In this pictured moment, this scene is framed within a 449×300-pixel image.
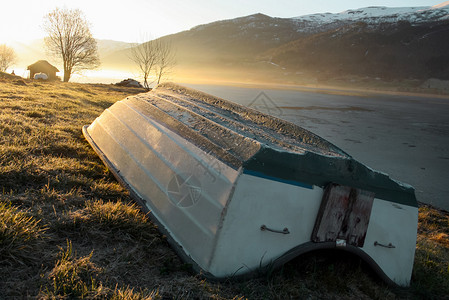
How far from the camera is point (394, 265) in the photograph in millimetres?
2793

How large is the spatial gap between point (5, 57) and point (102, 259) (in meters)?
91.5

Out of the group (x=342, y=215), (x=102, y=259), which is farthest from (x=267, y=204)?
(x=102, y=259)

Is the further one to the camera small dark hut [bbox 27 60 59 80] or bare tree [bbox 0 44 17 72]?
bare tree [bbox 0 44 17 72]

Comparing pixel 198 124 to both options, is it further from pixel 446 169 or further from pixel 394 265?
pixel 446 169

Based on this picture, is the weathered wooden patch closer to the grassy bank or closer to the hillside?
the grassy bank

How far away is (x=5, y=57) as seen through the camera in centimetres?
7438

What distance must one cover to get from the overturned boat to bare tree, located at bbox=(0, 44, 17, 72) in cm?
8603

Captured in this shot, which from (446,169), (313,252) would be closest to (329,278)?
(313,252)

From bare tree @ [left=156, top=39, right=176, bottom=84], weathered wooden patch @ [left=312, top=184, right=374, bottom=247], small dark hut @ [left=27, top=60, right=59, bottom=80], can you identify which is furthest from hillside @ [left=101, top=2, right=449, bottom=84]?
weathered wooden patch @ [left=312, top=184, right=374, bottom=247]

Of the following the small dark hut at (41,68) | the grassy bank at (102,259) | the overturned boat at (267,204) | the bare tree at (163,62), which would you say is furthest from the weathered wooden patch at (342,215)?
the small dark hut at (41,68)

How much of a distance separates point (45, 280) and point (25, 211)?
0.98 meters

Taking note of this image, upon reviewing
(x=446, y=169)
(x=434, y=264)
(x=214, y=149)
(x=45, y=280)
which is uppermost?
(x=214, y=149)

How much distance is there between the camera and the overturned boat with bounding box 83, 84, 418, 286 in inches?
89.9

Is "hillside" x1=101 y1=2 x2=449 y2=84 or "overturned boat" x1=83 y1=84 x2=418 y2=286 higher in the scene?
"hillside" x1=101 y1=2 x2=449 y2=84
